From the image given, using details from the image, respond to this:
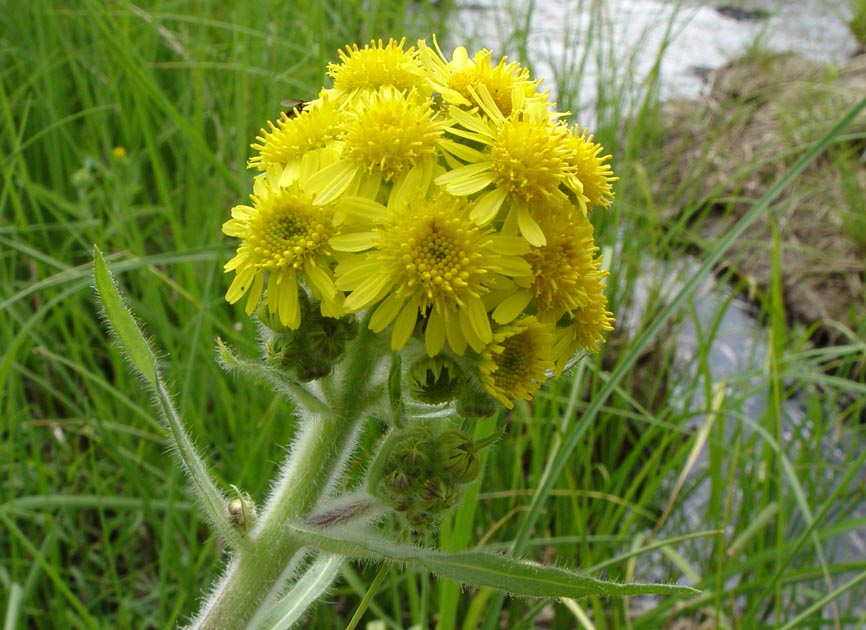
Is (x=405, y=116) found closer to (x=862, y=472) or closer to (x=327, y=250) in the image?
(x=327, y=250)

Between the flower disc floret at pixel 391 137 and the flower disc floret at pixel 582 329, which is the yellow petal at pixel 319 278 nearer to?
the flower disc floret at pixel 391 137

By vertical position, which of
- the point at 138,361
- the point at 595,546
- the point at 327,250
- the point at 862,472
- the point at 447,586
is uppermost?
the point at 327,250

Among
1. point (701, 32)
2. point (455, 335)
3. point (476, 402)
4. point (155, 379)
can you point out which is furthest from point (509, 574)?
point (701, 32)

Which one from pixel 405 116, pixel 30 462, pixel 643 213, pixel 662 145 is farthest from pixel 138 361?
pixel 662 145

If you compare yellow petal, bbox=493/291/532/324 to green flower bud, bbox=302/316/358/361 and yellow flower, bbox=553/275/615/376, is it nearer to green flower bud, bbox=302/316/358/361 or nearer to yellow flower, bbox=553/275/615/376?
yellow flower, bbox=553/275/615/376


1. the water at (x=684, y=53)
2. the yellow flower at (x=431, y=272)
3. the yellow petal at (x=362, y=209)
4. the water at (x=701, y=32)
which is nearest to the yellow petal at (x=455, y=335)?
the yellow flower at (x=431, y=272)

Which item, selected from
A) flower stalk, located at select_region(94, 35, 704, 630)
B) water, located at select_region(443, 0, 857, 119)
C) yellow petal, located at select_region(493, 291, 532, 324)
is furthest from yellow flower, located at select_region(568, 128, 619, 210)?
water, located at select_region(443, 0, 857, 119)
